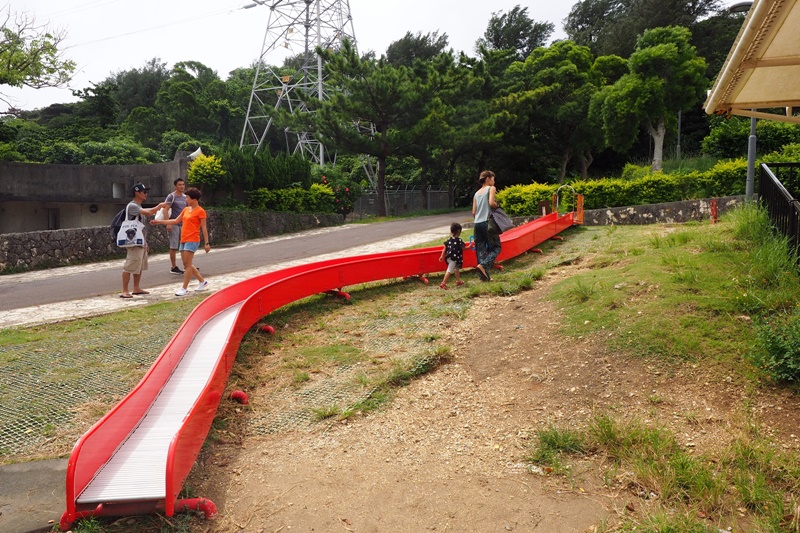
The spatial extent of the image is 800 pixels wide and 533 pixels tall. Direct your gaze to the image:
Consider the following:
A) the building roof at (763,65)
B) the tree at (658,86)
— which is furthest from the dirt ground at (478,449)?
the tree at (658,86)

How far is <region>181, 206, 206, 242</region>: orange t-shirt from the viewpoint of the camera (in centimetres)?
904

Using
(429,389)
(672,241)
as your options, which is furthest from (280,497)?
(672,241)

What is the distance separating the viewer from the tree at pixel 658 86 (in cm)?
2612

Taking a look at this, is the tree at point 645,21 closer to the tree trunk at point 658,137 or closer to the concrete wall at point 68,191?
the tree trunk at point 658,137

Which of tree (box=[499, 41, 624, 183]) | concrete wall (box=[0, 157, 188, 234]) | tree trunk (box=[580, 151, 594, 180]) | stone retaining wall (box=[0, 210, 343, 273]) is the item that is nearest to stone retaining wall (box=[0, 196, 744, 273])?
stone retaining wall (box=[0, 210, 343, 273])

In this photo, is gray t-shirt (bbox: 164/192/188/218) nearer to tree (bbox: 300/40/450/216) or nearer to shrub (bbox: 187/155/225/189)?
shrub (bbox: 187/155/225/189)

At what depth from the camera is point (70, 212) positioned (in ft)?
85.9

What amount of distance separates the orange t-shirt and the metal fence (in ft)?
71.3

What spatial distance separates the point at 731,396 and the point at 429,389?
2.43m

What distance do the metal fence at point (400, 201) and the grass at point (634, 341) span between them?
73.3 feet

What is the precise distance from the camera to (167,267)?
12984mm

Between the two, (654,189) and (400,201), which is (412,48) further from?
(654,189)

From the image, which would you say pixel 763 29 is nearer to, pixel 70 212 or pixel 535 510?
pixel 535 510

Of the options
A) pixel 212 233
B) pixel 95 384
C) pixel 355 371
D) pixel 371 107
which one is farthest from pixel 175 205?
pixel 371 107
